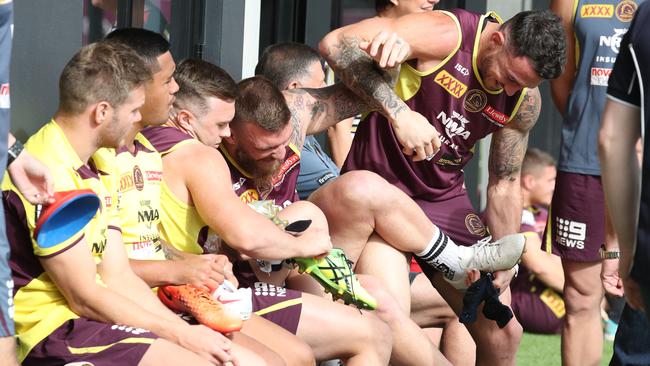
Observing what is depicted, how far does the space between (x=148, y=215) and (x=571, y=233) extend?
229 cm

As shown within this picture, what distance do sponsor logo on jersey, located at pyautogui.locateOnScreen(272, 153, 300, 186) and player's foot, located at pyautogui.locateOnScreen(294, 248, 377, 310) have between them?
584 millimetres

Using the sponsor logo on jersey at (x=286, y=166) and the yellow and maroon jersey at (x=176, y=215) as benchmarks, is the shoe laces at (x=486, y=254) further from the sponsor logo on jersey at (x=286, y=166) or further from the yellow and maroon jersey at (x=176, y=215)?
the yellow and maroon jersey at (x=176, y=215)

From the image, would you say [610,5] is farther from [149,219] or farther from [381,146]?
[149,219]

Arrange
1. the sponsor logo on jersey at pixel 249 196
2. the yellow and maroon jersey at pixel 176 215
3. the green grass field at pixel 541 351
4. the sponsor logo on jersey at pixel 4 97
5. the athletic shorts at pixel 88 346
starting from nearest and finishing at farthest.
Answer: the sponsor logo on jersey at pixel 4 97 < the athletic shorts at pixel 88 346 < the yellow and maroon jersey at pixel 176 215 < the sponsor logo on jersey at pixel 249 196 < the green grass field at pixel 541 351

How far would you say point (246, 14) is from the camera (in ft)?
21.1

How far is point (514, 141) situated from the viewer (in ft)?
17.4

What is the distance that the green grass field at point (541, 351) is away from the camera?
21.7 ft

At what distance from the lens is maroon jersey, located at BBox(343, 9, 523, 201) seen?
5031mm

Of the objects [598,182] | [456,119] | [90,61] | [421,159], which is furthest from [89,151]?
[598,182]

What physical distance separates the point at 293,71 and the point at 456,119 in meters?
1.05

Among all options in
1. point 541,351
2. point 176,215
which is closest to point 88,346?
point 176,215

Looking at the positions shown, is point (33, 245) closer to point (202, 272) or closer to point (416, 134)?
point (202, 272)

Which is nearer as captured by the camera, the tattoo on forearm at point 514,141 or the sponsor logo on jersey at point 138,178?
the sponsor logo on jersey at point 138,178

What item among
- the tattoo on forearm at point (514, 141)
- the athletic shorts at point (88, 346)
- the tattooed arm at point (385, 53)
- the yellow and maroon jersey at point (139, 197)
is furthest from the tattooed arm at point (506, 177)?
the athletic shorts at point (88, 346)
